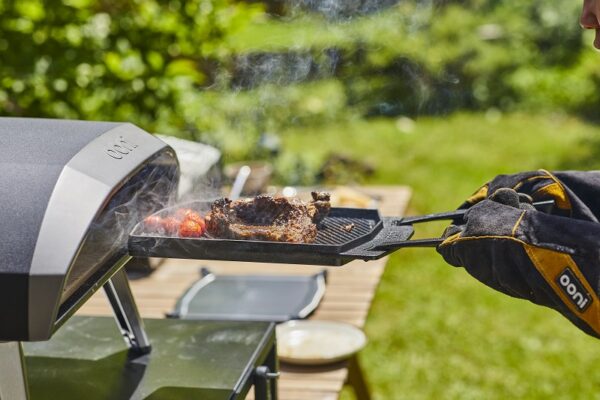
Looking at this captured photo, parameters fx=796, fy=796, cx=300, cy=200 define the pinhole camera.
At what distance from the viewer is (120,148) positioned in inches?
63.8

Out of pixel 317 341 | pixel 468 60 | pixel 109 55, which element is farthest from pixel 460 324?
pixel 468 60

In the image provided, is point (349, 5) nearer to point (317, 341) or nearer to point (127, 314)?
point (317, 341)

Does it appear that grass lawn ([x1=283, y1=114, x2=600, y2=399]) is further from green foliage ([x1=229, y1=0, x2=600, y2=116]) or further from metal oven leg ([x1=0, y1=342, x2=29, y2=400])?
metal oven leg ([x1=0, y1=342, x2=29, y2=400])

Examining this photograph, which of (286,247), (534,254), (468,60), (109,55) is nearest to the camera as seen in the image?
(534,254)

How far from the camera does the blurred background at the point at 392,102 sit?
397 cm

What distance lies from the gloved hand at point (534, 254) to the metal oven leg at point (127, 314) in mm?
781

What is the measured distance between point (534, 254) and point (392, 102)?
275 inches

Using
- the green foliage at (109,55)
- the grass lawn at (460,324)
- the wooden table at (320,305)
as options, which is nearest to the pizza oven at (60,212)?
the wooden table at (320,305)

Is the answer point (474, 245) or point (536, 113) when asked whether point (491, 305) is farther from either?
point (536, 113)

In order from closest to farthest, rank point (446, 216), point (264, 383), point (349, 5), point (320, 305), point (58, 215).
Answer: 1. point (58, 215)
2. point (446, 216)
3. point (264, 383)
4. point (320, 305)
5. point (349, 5)

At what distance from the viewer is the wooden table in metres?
2.31

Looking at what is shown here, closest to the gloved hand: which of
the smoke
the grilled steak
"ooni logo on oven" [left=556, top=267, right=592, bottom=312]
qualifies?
"ooni logo on oven" [left=556, top=267, right=592, bottom=312]

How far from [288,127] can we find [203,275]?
483 centimetres

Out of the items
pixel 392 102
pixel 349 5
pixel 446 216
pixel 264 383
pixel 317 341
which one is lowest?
pixel 392 102
